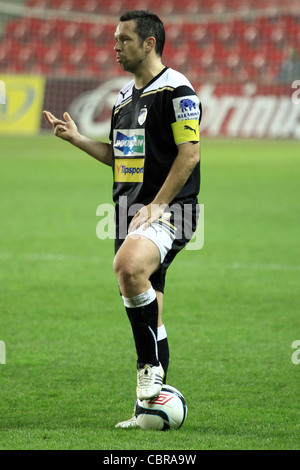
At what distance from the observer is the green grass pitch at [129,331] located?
12.3 feet

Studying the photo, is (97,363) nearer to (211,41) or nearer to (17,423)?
(17,423)

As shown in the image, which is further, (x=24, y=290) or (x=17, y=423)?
(x=24, y=290)

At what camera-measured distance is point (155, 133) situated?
398 centimetres

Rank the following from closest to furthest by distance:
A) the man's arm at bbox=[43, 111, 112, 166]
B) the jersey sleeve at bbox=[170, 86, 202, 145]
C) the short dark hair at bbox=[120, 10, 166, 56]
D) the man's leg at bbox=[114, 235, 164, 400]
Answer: the man's leg at bbox=[114, 235, 164, 400] → the jersey sleeve at bbox=[170, 86, 202, 145] → the short dark hair at bbox=[120, 10, 166, 56] → the man's arm at bbox=[43, 111, 112, 166]

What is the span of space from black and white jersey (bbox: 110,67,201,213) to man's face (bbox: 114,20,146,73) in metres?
0.15

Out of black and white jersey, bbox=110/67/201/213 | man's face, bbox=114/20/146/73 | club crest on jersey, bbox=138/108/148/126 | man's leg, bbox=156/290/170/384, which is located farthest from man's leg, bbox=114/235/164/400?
man's face, bbox=114/20/146/73

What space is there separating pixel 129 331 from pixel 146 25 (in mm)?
2627

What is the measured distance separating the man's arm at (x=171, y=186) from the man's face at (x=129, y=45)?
1.72 feet

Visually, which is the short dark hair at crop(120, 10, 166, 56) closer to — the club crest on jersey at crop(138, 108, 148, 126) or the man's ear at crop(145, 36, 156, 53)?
the man's ear at crop(145, 36, 156, 53)

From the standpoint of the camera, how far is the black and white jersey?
3875 millimetres

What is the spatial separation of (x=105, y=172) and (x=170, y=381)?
41.3 feet

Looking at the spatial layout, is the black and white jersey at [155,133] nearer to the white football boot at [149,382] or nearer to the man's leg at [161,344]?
the man's leg at [161,344]

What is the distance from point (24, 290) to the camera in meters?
7.13
